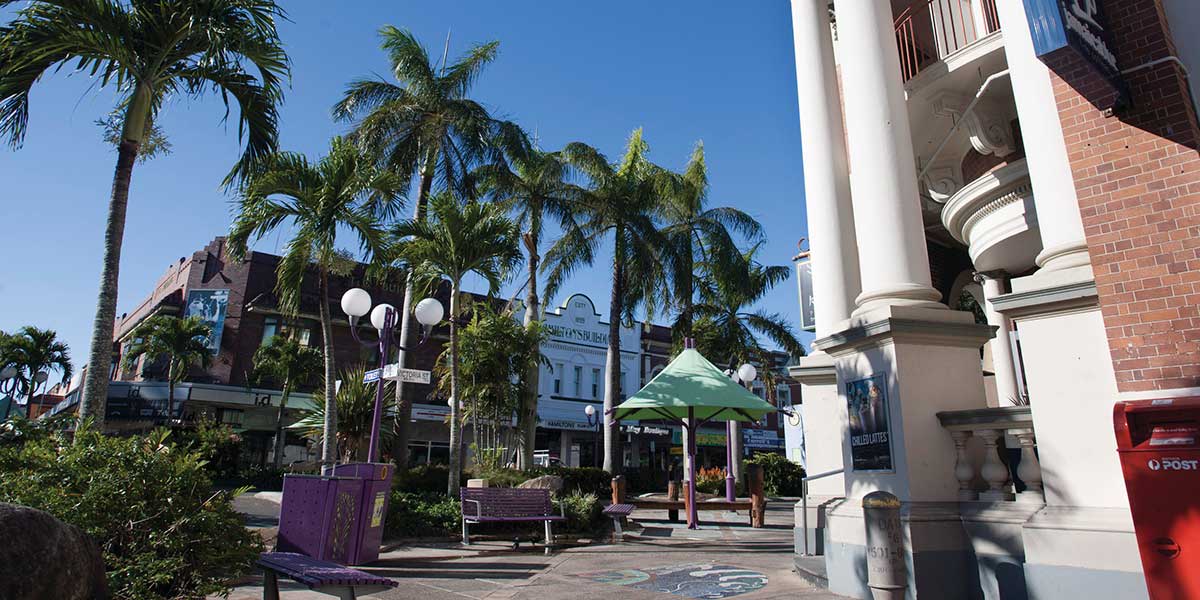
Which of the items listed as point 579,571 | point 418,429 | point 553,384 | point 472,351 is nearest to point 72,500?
point 579,571

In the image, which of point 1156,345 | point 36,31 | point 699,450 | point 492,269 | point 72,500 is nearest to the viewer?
point 72,500

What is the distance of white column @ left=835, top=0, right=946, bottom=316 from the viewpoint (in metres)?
7.02

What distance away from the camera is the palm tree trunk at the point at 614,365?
906 inches

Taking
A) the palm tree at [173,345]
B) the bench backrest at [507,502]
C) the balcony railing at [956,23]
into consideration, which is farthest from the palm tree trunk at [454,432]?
the palm tree at [173,345]

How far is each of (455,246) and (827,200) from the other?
7551 mm

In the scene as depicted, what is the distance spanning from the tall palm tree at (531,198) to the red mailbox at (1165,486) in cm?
1695

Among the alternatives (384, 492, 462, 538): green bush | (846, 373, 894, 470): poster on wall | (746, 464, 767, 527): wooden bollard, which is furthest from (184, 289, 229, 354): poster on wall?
(846, 373, 894, 470): poster on wall

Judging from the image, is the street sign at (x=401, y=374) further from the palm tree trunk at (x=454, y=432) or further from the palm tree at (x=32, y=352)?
the palm tree at (x=32, y=352)

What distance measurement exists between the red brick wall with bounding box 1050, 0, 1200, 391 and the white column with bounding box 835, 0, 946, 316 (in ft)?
5.81

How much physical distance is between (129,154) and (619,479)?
1083 centimetres

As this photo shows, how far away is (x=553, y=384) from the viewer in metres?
43.5

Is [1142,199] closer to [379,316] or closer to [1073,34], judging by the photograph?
[1073,34]

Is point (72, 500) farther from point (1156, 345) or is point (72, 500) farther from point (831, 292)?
point (831, 292)

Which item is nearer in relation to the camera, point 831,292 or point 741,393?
point 831,292
